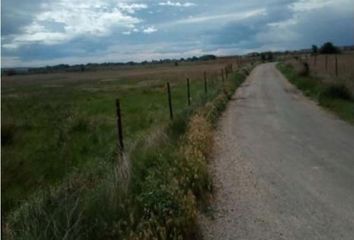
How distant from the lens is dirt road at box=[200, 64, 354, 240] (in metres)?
5.93

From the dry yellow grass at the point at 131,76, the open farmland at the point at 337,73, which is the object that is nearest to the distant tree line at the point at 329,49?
the dry yellow grass at the point at 131,76

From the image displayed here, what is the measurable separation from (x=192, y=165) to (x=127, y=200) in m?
1.92

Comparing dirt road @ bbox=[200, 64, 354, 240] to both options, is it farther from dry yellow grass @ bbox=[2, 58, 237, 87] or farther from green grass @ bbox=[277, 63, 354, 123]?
dry yellow grass @ bbox=[2, 58, 237, 87]

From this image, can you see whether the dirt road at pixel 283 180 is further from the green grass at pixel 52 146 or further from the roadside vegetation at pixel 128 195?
the green grass at pixel 52 146

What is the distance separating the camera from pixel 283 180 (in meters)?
8.12

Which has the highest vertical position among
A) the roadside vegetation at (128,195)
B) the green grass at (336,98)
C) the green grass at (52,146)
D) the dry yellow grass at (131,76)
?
the roadside vegetation at (128,195)

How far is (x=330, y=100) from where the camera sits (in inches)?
773

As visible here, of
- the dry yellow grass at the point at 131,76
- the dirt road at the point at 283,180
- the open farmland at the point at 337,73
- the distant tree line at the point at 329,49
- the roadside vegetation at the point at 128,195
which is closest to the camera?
the roadside vegetation at the point at 128,195

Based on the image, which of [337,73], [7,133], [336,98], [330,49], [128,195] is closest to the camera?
[128,195]

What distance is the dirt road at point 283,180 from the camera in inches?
233

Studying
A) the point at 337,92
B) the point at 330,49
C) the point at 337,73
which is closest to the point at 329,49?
the point at 330,49

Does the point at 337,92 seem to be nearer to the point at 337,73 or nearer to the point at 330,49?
the point at 337,73

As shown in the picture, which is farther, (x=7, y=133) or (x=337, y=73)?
(x=337, y=73)

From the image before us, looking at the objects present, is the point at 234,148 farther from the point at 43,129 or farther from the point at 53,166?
the point at 43,129
